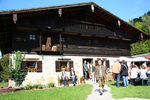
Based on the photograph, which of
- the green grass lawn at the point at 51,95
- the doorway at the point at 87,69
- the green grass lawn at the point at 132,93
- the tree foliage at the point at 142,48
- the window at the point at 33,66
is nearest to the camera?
the green grass lawn at the point at 132,93

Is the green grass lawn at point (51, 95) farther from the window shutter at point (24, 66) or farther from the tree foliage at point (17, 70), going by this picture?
the window shutter at point (24, 66)

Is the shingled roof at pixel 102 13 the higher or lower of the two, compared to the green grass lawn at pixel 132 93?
higher

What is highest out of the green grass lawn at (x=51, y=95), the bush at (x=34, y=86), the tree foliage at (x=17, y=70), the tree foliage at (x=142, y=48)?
the tree foliage at (x=142, y=48)

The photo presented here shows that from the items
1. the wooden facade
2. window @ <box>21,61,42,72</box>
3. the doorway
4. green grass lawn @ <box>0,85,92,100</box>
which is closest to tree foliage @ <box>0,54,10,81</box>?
the wooden facade

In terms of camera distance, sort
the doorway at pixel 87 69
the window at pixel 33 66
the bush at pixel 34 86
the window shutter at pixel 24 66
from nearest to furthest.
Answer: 1. the bush at pixel 34 86
2. the window shutter at pixel 24 66
3. the window at pixel 33 66
4. the doorway at pixel 87 69

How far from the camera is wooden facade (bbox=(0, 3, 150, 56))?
1573cm

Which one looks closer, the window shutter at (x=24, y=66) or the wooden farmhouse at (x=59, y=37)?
the window shutter at (x=24, y=66)

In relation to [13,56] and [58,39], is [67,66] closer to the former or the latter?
[58,39]

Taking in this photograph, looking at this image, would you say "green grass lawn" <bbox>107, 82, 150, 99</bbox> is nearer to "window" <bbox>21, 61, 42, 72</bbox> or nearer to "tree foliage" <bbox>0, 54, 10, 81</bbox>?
"window" <bbox>21, 61, 42, 72</bbox>

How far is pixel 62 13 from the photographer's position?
1806 centimetres

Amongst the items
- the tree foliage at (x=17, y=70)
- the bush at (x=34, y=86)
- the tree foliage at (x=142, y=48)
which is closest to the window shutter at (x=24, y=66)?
the tree foliage at (x=17, y=70)

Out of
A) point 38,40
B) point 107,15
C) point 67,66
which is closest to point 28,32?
point 38,40

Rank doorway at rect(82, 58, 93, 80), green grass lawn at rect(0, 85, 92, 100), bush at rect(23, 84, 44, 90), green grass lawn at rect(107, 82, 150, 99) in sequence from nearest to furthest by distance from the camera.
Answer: green grass lawn at rect(107, 82, 150, 99)
green grass lawn at rect(0, 85, 92, 100)
bush at rect(23, 84, 44, 90)
doorway at rect(82, 58, 93, 80)

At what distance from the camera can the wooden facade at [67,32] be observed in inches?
619
